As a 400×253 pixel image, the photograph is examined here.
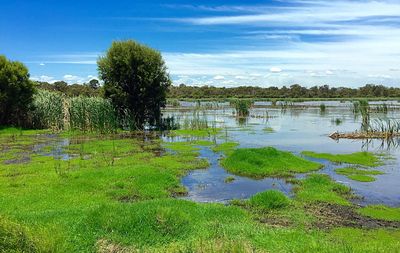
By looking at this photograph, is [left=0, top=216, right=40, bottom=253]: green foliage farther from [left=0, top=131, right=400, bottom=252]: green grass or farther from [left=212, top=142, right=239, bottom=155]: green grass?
[left=212, top=142, right=239, bottom=155]: green grass

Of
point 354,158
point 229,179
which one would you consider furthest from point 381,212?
point 354,158

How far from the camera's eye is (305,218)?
11820 millimetres

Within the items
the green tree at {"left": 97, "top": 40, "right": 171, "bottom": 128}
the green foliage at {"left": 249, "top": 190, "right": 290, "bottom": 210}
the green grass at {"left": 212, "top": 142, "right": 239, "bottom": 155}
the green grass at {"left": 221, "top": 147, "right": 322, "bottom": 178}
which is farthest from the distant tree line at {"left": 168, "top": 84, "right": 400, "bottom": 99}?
the green foliage at {"left": 249, "top": 190, "right": 290, "bottom": 210}

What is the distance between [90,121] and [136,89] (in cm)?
506

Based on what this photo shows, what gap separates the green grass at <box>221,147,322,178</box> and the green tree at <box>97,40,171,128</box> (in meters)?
15.9

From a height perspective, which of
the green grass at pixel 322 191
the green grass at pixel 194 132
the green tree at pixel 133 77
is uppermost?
the green tree at pixel 133 77

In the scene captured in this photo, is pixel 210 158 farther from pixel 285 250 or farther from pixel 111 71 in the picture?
pixel 111 71

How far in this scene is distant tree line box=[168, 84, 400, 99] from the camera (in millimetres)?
126312

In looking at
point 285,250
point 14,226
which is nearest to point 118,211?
point 14,226

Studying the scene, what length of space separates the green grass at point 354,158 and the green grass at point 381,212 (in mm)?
8052

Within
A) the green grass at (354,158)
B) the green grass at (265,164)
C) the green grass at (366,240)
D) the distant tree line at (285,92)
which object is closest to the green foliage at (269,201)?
the green grass at (366,240)

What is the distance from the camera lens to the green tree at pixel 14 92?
33.1m

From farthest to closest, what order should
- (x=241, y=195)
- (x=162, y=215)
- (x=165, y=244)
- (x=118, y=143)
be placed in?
1. (x=118, y=143)
2. (x=241, y=195)
3. (x=162, y=215)
4. (x=165, y=244)

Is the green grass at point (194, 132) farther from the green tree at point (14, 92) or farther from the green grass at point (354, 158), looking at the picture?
the green tree at point (14, 92)
